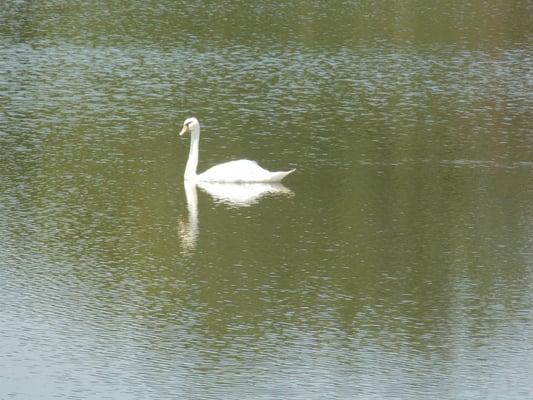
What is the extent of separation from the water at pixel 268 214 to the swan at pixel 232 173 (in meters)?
0.38

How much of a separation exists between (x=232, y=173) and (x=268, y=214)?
1754 mm

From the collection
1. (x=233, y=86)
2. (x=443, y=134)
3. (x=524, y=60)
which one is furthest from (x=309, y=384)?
(x=524, y=60)

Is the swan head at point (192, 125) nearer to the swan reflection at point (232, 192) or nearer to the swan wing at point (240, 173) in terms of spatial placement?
the swan wing at point (240, 173)

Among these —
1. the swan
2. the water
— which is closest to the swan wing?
the swan

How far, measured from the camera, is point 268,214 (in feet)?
66.7

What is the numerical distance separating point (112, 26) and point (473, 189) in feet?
52.4

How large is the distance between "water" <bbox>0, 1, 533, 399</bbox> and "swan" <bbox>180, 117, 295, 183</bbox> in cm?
38

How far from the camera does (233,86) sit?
29.0m

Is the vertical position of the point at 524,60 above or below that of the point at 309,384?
above

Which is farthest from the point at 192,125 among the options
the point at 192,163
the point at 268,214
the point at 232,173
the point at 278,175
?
the point at 268,214

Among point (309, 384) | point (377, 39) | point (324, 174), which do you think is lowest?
point (309, 384)

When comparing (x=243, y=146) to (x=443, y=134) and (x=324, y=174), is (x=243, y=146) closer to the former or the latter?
(x=324, y=174)

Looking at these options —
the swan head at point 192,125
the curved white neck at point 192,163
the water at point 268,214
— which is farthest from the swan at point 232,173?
the water at point 268,214

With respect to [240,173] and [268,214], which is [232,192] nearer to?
[240,173]
